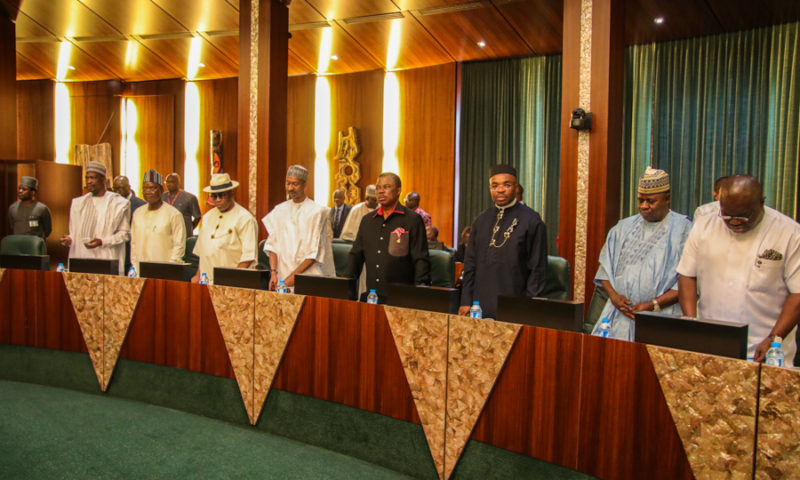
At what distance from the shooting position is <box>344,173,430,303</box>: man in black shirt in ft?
11.7

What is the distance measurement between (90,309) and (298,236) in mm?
1376

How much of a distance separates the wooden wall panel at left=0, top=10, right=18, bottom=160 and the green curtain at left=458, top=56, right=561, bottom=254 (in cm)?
610

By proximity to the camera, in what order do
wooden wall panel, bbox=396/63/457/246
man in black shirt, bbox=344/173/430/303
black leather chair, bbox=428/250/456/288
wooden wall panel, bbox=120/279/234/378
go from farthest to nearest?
wooden wall panel, bbox=396/63/457/246
black leather chair, bbox=428/250/456/288
man in black shirt, bbox=344/173/430/303
wooden wall panel, bbox=120/279/234/378

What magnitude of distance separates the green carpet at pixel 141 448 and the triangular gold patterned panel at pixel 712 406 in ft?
4.36

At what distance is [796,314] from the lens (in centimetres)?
222

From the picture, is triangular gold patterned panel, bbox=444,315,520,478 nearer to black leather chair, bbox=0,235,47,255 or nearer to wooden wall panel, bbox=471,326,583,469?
wooden wall panel, bbox=471,326,583,469

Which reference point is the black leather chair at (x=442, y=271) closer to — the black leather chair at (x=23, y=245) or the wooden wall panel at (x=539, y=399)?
the wooden wall panel at (x=539, y=399)

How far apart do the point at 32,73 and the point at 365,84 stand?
19.1ft

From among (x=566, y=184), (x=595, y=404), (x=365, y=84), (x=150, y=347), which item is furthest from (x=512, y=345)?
(x=365, y=84)

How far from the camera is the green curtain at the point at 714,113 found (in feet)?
23.2

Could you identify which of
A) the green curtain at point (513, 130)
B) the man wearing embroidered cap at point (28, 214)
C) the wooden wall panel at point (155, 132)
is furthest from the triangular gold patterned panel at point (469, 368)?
the wooden wall panel at point (155, 132)

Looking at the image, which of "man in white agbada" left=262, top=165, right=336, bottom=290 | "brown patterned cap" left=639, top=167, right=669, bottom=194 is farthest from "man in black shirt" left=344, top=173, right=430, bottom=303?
"brown patterned cap" left=639, top=167, right=669, bottom=194

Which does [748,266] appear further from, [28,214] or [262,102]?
[28,214]

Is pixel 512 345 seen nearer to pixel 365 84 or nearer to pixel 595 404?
pixel 595 404
